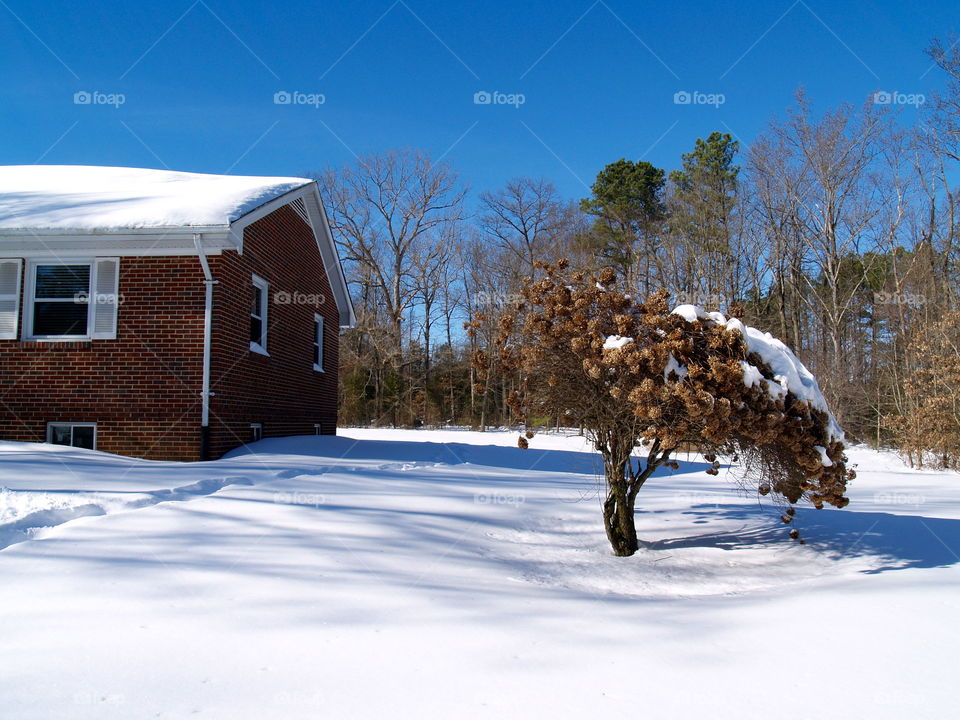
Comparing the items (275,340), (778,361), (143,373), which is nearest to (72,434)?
(143,373)

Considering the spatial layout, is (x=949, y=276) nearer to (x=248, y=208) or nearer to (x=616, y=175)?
(x=616, y=175)

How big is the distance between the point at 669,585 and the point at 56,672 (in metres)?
4.50

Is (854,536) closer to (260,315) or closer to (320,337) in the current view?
(260,315)

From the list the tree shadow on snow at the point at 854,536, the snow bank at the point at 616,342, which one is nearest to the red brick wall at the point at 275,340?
the snow bank at the point at 616,342

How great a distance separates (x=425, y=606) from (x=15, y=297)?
375 inches

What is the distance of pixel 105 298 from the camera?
416 inches

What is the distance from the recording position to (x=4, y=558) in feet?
15.0

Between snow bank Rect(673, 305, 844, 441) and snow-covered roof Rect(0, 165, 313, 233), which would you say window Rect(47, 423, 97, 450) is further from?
snow bank Rect(673, 305, 844, 441)

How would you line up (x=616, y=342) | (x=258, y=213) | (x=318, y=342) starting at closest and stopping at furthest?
(x=616, y=342)
(x=258, y=213)
(x=318, y=342)

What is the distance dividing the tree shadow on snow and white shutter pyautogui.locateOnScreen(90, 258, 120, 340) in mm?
8380

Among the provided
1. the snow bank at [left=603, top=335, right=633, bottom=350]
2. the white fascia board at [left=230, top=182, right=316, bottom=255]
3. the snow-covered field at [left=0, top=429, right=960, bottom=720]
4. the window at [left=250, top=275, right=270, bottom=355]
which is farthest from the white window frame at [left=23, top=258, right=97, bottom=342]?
the snow bank at [left=603, top=335, right=633, bottom=350]

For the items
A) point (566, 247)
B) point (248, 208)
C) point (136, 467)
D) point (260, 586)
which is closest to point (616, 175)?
point (566, 247)

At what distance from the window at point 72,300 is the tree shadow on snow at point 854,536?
8533mm

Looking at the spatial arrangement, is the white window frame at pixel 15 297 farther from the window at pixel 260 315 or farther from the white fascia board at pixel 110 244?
the window at pixel 260 315
